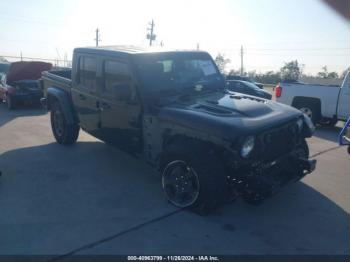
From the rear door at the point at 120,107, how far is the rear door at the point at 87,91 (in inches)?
8.7

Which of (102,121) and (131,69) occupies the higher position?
(131,69)

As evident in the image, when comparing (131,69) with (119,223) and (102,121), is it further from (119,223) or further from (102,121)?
(119,223)

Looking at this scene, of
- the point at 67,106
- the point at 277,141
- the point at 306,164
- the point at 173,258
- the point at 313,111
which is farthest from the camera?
the point at 313,111

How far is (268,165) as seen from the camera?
4.01m

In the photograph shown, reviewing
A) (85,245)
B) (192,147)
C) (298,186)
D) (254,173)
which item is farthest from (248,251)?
(298,186)

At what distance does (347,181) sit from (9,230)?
4793mm

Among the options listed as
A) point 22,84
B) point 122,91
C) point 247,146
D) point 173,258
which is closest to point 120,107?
point 122,91

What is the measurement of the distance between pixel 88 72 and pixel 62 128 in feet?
5.69

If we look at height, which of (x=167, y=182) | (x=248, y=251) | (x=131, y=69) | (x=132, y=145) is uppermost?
(x=131, y=69)

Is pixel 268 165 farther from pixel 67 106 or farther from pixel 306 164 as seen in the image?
pixel 67 106

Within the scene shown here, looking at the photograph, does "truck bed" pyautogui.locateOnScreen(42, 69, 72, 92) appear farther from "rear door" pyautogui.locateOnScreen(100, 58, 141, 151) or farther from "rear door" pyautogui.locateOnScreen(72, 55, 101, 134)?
"rear door" pyautogui.locateOnScreen(100, 58, 141, 151)

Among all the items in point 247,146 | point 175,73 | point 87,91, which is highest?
point 175,73

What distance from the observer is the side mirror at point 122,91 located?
446 cm

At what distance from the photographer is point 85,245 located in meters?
3.42
